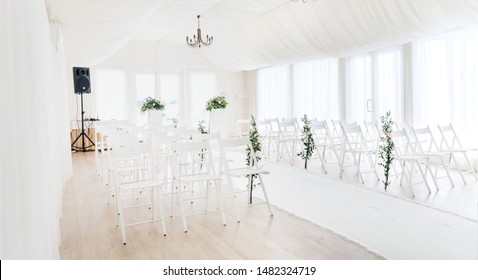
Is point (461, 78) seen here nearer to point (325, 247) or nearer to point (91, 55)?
point (325, 247)

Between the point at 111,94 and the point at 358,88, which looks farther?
the point at 111,94

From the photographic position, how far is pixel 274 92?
1298cm

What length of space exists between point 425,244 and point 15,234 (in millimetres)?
2976

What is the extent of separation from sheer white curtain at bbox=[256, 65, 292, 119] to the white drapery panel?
6631mm

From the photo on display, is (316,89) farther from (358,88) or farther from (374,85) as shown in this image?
(374,85)

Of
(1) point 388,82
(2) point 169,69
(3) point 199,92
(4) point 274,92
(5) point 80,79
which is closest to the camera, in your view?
(1) point 388,82

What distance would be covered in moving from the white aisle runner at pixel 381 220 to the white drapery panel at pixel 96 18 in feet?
9.18

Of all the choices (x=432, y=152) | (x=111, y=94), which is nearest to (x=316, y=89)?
(x=432, y=152)

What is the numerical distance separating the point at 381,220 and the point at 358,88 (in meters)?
6.05

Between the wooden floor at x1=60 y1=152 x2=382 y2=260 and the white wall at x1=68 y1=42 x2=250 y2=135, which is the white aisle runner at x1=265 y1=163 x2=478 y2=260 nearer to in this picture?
the wooden floor at x1=60 y1=152 x2=382 y2=260

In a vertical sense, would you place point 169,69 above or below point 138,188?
above

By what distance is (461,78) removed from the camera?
688cm

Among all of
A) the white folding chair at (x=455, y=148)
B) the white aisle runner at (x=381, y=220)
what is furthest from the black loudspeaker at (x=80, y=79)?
the white folding chair at (x=455, y=148)

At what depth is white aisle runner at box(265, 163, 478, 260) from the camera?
125 inches
